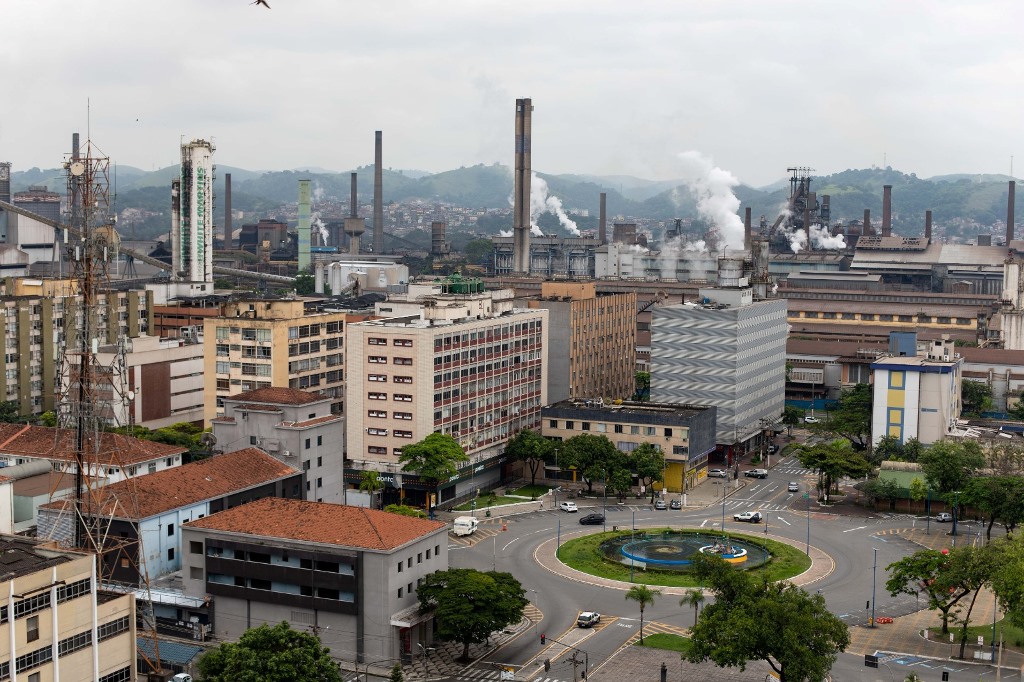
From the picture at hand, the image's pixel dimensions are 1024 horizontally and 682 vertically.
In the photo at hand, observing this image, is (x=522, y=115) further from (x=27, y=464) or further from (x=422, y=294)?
(x=27, y=464)

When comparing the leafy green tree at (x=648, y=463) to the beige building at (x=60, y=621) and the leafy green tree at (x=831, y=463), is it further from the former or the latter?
the beige building at (x=60, y=621)

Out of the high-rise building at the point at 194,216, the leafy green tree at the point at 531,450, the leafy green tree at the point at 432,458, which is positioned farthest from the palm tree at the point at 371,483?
the high-rise building at the point at 194,216

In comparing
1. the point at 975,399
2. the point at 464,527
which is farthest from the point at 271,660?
the point at 975,399

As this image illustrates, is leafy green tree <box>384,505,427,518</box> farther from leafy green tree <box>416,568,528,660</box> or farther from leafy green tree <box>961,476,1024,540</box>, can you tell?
leafy green tree <box>961,476,1024,540</box>

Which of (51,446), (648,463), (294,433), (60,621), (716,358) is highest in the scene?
(716,358)

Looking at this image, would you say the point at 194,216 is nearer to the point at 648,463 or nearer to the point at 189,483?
the point at 648,463

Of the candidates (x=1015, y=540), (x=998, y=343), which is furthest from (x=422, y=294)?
(x=998, y=343)
